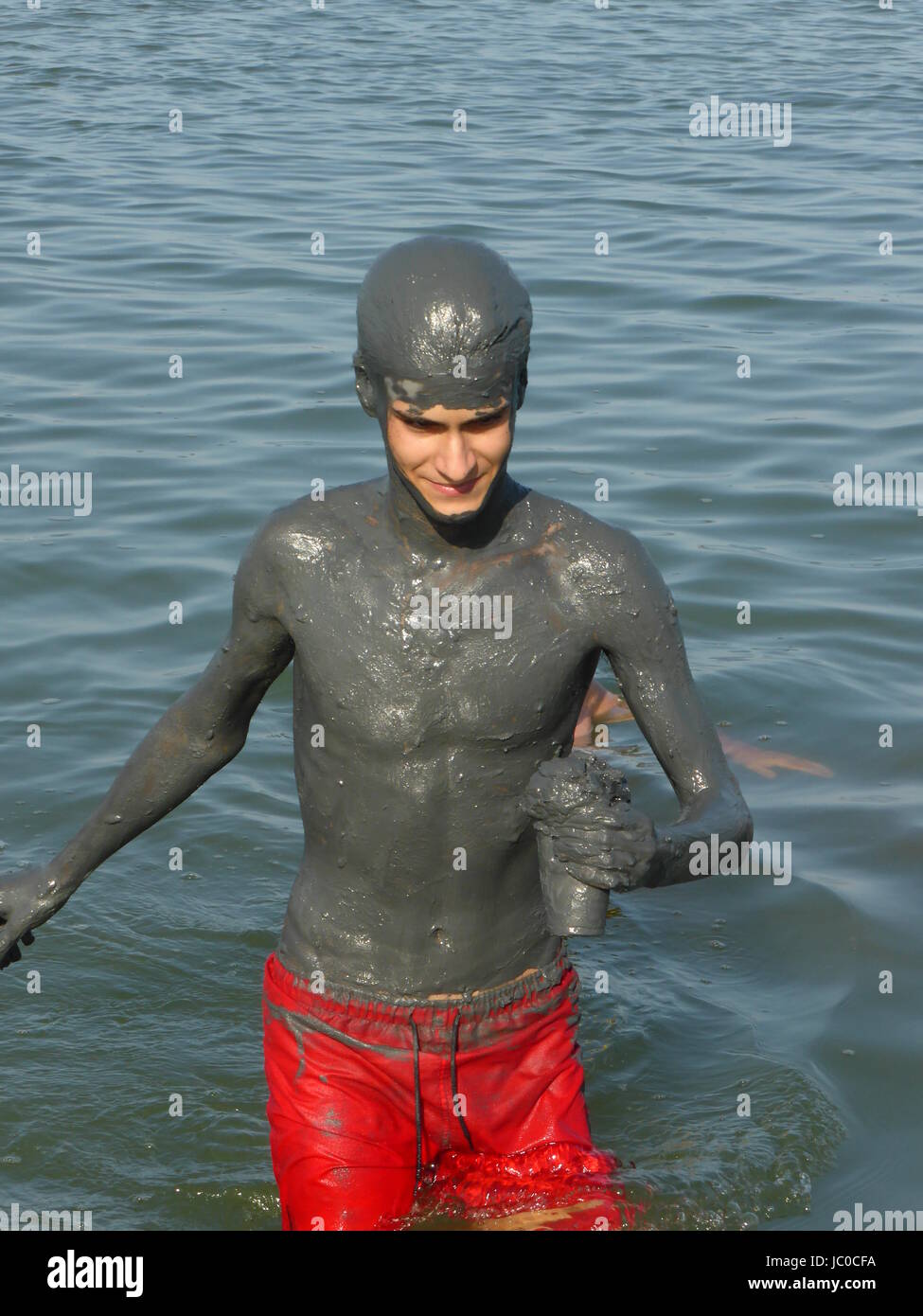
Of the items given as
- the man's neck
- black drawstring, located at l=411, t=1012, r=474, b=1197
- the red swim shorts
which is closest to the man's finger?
the red swim shorts

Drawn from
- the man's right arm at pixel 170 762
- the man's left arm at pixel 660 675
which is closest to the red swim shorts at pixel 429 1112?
the man's right arm at pixel 170 762

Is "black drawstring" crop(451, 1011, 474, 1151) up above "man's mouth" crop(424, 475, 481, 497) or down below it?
below

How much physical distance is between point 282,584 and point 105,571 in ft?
15.5

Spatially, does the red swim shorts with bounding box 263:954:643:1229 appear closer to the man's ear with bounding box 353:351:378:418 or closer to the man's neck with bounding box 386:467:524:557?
the man's neck with bounding box 386:467:524:557

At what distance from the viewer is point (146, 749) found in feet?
13.6

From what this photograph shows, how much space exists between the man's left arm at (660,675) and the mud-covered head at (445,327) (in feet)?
1.20

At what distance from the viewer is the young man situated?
370 cm

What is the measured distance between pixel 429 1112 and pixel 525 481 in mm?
5541

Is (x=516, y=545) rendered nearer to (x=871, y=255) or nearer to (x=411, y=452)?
(x=411, y=452)

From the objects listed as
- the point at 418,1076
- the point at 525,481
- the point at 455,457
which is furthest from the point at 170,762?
the point at 525,481

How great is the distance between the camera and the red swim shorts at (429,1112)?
3951mm

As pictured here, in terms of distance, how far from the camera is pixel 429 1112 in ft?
13.3

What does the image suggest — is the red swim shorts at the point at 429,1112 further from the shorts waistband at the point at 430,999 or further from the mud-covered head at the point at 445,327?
the mud-covered head at the point at 445,327

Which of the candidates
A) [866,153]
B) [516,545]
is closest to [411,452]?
[516,545]
